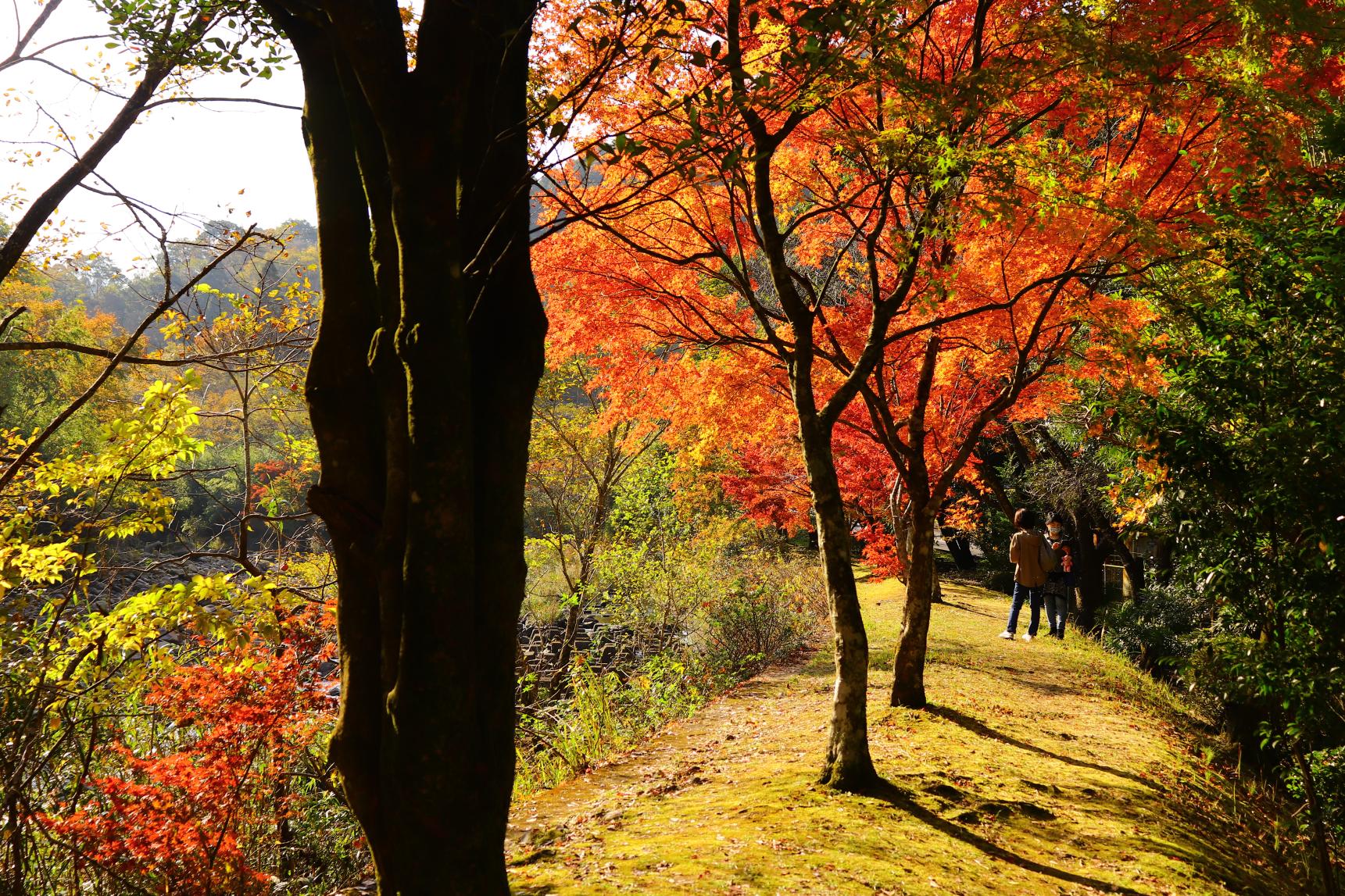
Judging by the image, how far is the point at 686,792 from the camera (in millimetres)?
5867

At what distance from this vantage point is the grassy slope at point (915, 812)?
427 centimetres

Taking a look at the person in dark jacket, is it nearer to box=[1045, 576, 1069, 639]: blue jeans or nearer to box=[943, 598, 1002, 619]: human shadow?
box=[1045, 576, 1069, 639]: blue jeans

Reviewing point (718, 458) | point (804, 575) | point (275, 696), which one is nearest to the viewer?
point (275, 696)

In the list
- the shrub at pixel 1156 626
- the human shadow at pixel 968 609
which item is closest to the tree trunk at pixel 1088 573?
the human shadow at pixel 968 609

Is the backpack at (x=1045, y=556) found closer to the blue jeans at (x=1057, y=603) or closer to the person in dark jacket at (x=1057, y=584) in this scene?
the person in dark jacket at (x=1057, y=584)

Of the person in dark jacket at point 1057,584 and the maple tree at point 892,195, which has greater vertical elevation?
the maple tree at point 892,195

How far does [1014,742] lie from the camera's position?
696 cm

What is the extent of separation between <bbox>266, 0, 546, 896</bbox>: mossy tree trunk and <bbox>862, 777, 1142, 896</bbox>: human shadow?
3290mm

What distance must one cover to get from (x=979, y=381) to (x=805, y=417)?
6972 millimetres

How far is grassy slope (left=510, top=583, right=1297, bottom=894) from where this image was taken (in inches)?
168

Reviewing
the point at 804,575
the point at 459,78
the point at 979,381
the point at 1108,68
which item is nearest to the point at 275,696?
the point at 459,78

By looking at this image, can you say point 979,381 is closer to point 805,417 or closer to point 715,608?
point 715,608

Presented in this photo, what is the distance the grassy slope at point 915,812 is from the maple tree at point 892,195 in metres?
0.66

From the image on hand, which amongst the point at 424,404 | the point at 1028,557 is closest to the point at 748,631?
the point at 1028,557
